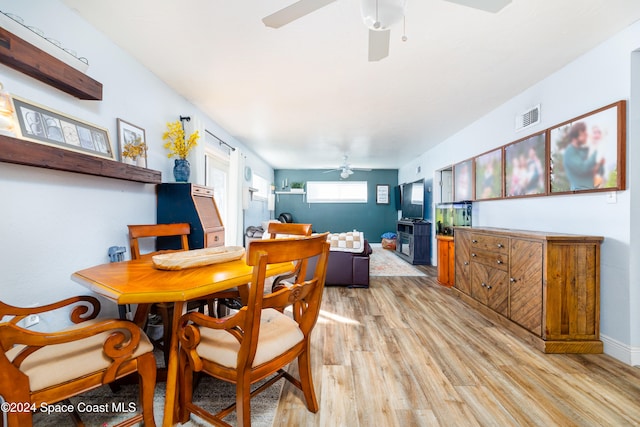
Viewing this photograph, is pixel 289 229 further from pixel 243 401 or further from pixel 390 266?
pixel 390 266

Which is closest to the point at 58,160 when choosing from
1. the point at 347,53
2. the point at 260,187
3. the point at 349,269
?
the point at 347,53

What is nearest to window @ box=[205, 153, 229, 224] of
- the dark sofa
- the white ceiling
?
the white ceiling

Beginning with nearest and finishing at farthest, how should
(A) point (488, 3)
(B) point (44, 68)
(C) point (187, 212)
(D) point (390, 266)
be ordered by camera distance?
1. (A) point (488, 3)
2. (B) point (44, 68)
3. (C) point (187, 212)
4. (D) point (390, 266)

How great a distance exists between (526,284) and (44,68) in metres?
3.81

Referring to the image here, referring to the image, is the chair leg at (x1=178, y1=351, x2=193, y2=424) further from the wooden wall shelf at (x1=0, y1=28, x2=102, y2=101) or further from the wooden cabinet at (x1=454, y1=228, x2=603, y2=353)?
the wooden cabinet at (x1=454, y1=228, x2=603, y2=353)

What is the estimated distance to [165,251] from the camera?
1.95 meters

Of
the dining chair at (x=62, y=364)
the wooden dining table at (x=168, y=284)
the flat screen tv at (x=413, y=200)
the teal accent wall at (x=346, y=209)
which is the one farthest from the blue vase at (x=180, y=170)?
the teal accent wall at (x=346, y=209)

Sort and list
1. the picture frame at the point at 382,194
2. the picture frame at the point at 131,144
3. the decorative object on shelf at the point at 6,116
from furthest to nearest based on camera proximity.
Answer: the picture frame at the point at 382,194 < the picture frame at the point at 131,144 < the decorative object on shelf at the point at 6,116

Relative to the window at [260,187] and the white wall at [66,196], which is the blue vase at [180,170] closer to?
the white wall at [66,196]

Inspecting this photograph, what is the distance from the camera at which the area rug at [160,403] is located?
50.2 inches

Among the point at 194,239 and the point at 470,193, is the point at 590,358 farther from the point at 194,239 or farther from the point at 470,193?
the point at 194,239

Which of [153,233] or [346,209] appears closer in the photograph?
[153,233]

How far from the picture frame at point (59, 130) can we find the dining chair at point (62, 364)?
1.02 m

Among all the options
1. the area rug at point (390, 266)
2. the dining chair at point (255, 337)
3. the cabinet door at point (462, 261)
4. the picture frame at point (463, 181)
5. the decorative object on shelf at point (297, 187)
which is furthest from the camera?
the decorative object on shelf at point (297, 187)
